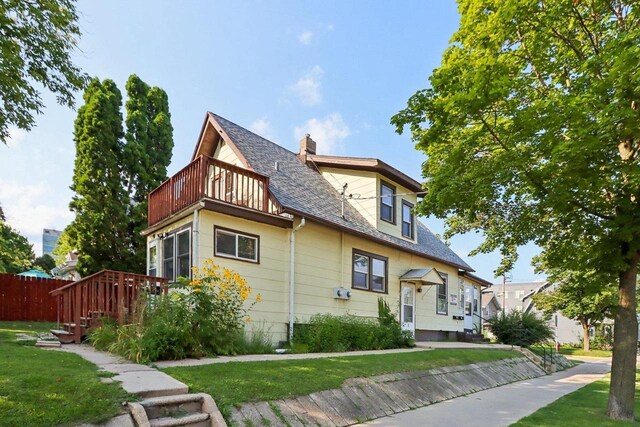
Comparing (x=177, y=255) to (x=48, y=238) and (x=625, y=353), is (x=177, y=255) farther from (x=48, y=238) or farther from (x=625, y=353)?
(x=48, y=238)

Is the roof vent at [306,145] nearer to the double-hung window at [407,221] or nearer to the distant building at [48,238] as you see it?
the double-hung window at [407,221]

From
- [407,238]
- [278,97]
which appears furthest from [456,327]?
[278,97]

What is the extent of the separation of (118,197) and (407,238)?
1227 centimetres

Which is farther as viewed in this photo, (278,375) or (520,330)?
(520,330)

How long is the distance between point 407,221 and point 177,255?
9.63m

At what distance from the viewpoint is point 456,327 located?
19.5 meters

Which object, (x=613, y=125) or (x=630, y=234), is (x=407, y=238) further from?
(x=613, y=125)

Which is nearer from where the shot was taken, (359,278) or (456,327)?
(359,278)

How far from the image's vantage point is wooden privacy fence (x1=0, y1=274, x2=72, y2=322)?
15.5 meters

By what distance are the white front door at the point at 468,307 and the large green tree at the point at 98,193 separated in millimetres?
16327

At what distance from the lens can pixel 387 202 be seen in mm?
15859

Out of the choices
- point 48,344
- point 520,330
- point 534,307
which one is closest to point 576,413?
point 48,344

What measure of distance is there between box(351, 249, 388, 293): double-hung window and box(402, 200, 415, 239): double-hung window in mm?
2250

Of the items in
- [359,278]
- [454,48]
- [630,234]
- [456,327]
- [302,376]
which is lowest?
[456,327]
